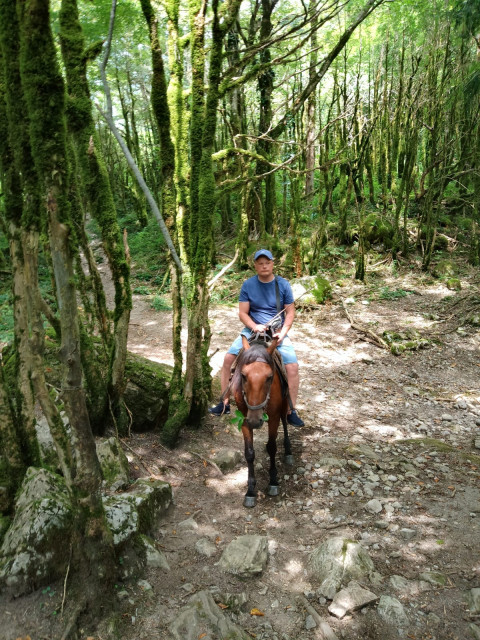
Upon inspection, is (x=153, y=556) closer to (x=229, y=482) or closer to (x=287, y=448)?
(x=229, y=482)

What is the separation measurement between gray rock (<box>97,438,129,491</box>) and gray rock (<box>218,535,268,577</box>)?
4.06 feet

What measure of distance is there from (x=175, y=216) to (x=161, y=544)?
153 inches

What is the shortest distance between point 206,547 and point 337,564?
117 cm

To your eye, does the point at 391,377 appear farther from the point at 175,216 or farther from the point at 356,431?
the point at 175,216

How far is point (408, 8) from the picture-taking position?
54.3ft

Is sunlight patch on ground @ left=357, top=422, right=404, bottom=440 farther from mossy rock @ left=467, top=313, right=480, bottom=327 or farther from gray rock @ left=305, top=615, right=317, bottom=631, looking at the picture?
mossy rock @ left=467, top=313, right=480, bottom=327

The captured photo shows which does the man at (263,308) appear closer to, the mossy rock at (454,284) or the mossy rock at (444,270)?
the mossy rock at (454,284)

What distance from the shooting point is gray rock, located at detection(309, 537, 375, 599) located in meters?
3.19

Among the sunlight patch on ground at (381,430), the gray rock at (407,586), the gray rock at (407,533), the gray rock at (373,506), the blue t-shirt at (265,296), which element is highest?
the blue t-shirt at (265,296)

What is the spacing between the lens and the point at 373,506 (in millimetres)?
4137

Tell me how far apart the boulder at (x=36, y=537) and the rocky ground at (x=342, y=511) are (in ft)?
0.52

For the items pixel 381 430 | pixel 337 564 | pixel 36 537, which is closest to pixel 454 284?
pixel 381 430

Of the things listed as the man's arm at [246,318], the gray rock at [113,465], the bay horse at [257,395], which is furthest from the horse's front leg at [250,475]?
the gray rock at [113,465]

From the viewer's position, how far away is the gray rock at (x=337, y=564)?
3187 millimetres
